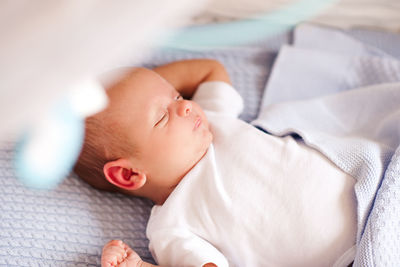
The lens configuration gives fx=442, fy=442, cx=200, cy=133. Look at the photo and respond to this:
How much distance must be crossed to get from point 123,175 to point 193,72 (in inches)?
13.8

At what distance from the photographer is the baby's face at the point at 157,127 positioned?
810 mm

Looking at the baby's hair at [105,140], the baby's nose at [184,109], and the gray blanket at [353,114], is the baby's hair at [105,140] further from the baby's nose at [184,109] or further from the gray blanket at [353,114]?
the gray blanket at [353,114]

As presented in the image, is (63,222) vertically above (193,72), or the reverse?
(193,72)

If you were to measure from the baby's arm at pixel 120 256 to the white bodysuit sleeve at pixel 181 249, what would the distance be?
21 mm

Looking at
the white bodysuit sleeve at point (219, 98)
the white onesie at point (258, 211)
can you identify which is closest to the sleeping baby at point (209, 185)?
the white onesie at point (258, 211)

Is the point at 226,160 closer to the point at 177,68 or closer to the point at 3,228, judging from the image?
the point at 177,68

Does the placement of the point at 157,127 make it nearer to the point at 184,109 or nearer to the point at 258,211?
the point at 184,109

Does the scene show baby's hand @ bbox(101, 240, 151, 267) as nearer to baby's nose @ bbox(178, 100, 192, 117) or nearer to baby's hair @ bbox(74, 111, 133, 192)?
baby's hair @ bbox(74, 111, 133, 192)

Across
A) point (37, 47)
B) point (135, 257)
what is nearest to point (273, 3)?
point (135, 257)

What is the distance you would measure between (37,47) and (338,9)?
40.9 inches

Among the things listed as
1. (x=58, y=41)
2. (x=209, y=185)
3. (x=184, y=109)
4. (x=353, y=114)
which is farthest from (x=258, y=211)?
(x=58, y=41)

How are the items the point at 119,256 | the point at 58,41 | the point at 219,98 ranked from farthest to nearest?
1. the point at 219,98
2. the point at 119,256
3. the point at 58,41

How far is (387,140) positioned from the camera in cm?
91

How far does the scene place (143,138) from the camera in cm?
82
